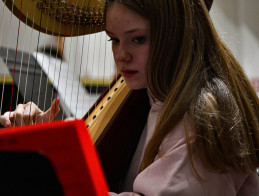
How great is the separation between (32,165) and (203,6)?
0.64 metres

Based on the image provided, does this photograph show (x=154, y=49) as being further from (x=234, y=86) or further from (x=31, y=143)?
(x=31, y=143)

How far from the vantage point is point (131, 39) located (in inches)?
31.4

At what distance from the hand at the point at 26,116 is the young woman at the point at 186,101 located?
0.30 metres

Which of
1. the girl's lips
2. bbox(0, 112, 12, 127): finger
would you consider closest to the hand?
bbox(0, 112, 12, 127): finger

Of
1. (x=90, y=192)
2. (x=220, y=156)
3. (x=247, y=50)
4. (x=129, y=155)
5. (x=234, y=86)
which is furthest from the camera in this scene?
(x=247, y=50)

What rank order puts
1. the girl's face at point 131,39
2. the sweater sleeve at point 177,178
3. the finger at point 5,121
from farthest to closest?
the finger at point 5,121, the girl's face at point 131,39, the sweater sleeve at point 177,178

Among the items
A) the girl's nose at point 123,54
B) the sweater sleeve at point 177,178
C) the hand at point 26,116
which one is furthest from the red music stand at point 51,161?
the hand at point 26,116

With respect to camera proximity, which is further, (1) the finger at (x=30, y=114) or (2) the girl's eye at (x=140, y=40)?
(1) the finger at (x=30, y=114)

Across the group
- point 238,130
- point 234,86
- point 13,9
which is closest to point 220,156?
point 238,130

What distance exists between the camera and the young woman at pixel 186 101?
620mm

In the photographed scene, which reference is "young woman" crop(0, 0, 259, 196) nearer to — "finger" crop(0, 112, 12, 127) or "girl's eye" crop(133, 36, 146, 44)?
"girl's eye" crop(133, 36, 146, 44)

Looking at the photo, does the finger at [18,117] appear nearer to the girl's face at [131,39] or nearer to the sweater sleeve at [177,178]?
the girl's face at [131,39]

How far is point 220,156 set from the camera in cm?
63

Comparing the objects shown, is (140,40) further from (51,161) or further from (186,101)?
(51,161)
